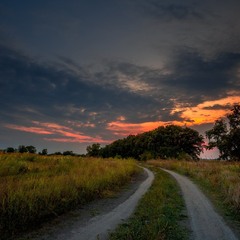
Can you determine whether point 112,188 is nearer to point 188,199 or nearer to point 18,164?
point 188,199

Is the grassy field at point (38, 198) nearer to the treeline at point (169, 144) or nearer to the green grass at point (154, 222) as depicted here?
the green grass at point (154, 222)

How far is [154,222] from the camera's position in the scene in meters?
11.3

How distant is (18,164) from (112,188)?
24.0 ft

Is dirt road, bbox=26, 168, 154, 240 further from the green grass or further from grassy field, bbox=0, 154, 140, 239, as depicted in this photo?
grassy field, bbox=0, 154, 140, 239

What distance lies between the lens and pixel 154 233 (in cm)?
931

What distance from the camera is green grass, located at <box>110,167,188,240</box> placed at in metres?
9.54

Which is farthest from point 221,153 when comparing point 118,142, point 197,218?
point 118,142

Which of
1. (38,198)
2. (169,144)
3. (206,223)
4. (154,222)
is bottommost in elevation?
(206,223)

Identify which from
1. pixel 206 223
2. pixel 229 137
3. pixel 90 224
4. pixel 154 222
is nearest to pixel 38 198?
pixel 90 224

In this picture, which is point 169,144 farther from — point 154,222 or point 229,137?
point 154,222

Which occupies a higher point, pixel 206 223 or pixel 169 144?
pixel 169 144

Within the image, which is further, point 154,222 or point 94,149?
point 94,149

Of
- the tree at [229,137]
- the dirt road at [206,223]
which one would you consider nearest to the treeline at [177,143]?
the tree at [229,137]

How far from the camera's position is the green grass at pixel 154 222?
954 cm
